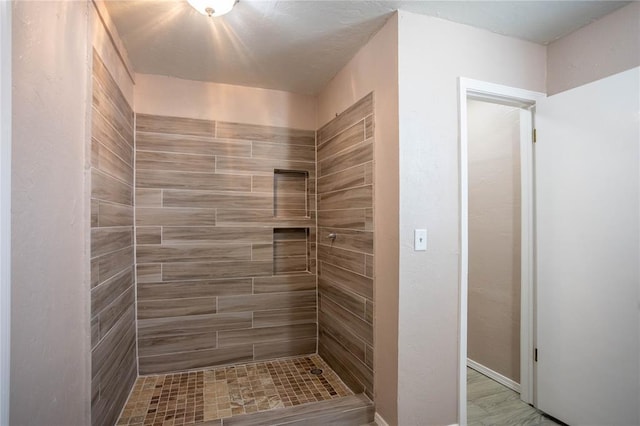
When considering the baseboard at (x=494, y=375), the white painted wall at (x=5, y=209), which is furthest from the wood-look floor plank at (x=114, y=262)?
the baseboard at (x=494, y=375)

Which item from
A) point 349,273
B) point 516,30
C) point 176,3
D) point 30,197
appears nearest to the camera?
point 30,197

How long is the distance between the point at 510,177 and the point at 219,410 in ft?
8.25

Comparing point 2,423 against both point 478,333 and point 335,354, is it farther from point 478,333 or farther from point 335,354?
point 478,333

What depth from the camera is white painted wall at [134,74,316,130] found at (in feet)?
8.14

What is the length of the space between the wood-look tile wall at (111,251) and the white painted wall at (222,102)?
0.25m

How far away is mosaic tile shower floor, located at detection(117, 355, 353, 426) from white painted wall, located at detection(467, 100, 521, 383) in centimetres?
121

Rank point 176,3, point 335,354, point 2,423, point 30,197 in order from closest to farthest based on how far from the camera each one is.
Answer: point 2,423 < point 30,197 < point 176,3 < point 335,354

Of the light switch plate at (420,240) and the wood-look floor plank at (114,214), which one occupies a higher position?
the wood-look floor plank at (114,214)

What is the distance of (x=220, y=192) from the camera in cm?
262

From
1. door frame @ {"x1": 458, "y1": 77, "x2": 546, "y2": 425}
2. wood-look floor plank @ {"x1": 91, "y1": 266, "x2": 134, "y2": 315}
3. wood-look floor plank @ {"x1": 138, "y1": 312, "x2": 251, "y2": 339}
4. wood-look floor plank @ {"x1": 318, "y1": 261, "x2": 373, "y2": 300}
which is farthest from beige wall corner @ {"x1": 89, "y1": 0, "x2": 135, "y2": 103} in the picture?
door frame @ {"x1": 458, "y1": 77, "x2": 546, "y2": 425}

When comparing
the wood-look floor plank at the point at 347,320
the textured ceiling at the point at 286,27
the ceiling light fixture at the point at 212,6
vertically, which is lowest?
the wood-look floor plank at the point at 347,320

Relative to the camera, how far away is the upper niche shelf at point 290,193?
283 centimetres

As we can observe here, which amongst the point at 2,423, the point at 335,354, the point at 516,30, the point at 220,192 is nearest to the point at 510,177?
the point at 516,30

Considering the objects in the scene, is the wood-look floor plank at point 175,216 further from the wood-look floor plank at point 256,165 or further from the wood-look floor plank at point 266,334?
the wood-look floor plank at point 266,334
